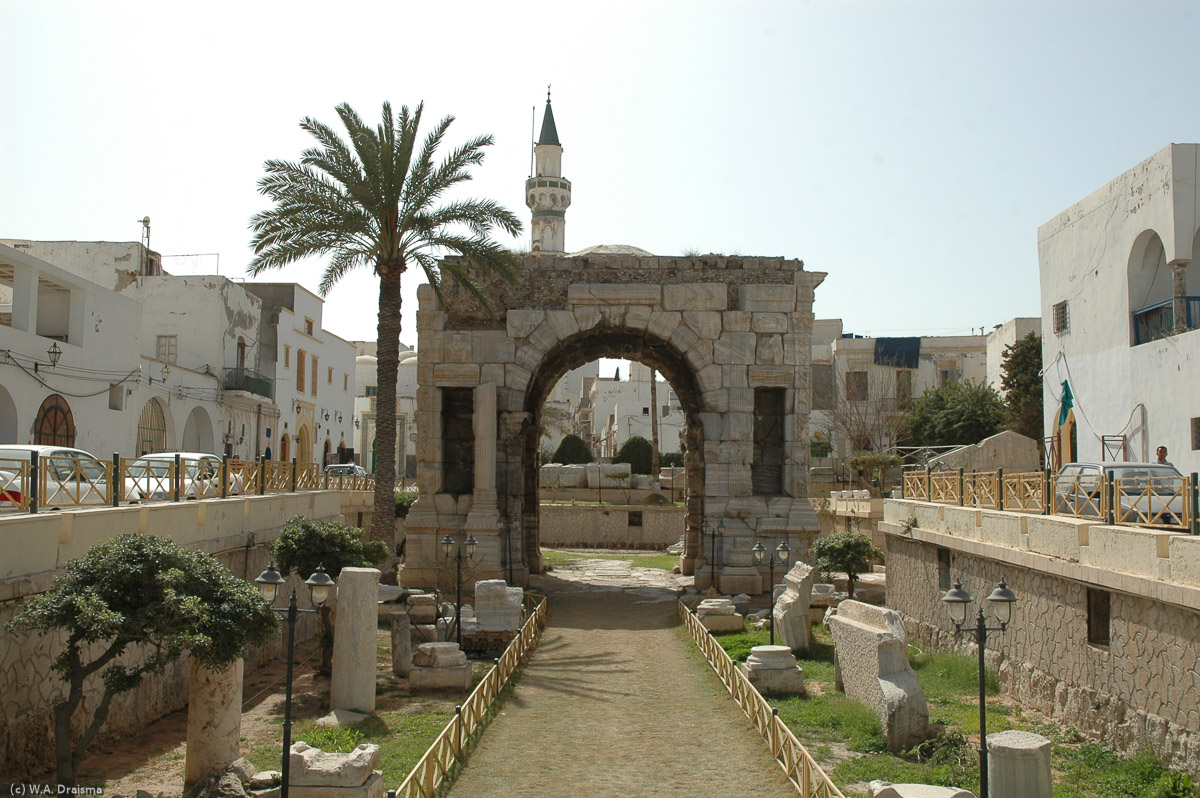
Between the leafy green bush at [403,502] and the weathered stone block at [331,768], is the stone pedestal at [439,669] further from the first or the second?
the leafy green bush at [403,502]

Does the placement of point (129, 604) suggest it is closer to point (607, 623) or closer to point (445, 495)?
point (607, 623)

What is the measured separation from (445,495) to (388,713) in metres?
10.2

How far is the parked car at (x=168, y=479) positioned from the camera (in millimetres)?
13102

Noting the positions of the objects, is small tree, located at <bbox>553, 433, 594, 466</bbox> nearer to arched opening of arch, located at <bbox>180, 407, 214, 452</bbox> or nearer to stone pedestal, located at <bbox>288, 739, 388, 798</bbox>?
arched opening of arch, located at <bbox>180, 407, 214, 452</bbox>

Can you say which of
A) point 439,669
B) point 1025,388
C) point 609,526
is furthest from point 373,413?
point 439,669

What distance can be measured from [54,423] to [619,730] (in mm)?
17972

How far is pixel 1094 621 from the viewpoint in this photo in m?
11.0

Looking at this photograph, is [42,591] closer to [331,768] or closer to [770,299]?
[331,768]

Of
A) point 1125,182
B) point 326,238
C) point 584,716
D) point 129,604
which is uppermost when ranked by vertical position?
point 1125,182

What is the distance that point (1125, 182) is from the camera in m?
21.7

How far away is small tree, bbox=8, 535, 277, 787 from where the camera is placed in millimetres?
8227

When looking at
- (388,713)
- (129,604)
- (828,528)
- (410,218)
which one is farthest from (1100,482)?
(828,528)

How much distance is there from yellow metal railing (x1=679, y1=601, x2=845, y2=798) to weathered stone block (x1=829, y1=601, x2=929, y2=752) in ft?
4.01

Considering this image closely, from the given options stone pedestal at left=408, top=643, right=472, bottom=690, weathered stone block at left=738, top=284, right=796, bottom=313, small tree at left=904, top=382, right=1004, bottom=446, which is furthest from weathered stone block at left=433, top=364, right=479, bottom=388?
small tree at left=904, top=382, right=1004, bottom=446
